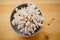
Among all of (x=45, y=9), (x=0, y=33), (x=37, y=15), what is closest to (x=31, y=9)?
(x=37, y=15)

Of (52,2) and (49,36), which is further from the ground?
(52,2)

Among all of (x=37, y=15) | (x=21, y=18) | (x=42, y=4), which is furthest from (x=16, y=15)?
(x=42, y=4)

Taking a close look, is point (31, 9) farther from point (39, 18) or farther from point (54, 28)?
point (54, 28)

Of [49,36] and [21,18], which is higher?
[21,18]

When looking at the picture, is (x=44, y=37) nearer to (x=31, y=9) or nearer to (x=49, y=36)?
(x=49, y=36)

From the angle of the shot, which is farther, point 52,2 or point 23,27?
point 52,2

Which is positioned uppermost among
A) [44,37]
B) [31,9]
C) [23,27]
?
[31,9]
